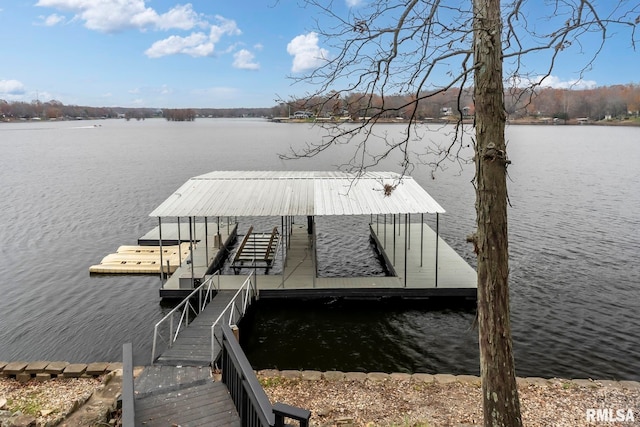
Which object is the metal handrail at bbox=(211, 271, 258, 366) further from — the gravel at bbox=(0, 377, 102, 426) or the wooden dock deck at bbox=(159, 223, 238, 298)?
the gravel at bbox=(0, 377, 102, 426)

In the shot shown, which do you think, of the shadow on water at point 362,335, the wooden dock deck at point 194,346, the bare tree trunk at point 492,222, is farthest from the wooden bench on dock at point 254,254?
the bare tree trunk at point 492,222

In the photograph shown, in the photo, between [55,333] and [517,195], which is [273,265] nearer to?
[55,333]

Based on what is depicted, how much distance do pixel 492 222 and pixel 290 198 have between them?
12.2m

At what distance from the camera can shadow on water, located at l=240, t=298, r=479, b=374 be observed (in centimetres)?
1126

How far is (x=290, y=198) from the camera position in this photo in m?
16.3

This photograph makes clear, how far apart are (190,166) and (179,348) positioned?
149ft

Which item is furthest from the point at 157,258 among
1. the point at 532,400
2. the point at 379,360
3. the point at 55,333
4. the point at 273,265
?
the point at 532,400

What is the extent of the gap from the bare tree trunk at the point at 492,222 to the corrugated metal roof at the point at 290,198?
8.73 m

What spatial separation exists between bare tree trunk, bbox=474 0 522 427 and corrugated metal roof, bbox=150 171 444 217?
873 cm

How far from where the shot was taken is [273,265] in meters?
17.9

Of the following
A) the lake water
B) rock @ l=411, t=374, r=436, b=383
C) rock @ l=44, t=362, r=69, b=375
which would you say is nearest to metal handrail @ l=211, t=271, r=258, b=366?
the lake water

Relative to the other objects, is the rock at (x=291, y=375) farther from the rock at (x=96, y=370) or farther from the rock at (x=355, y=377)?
the rock at (x=96, y=370)

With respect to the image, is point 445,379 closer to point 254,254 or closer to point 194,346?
point 194,346

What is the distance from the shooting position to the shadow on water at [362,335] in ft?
36.9
